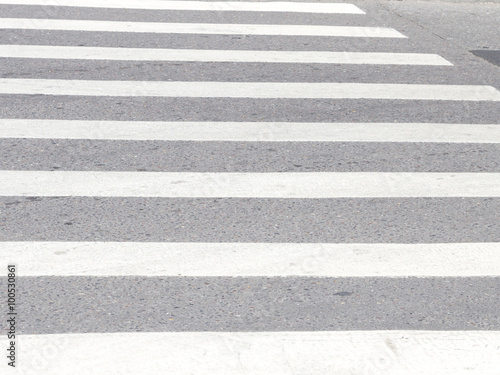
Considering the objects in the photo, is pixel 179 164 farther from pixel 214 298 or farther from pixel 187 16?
pixel 187 16

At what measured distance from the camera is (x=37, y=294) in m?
3.83

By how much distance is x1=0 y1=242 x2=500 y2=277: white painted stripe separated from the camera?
409cm

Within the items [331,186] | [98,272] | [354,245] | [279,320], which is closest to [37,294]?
[98,272]

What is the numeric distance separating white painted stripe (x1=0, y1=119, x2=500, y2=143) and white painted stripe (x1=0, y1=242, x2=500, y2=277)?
1680mm

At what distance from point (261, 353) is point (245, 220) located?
1382 millimetres

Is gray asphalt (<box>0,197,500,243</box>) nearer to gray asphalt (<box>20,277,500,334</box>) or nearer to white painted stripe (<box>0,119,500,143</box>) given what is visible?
gray asphalt (<box>20,277,500,334</box>)

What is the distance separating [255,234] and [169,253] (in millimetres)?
531

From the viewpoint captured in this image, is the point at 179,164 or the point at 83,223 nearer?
the point at 83,223

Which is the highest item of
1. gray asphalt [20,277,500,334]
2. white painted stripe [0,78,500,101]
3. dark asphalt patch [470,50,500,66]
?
dark asphalt patch [470,50,500,66]

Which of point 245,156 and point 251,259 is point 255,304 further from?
point 245,156

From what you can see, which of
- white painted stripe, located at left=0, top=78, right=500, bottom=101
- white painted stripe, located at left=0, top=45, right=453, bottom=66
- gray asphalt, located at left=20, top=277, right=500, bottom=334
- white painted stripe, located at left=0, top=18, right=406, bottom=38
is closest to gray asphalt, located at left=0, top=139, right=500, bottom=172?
white painted stripe, located at left=0, top=78, right=500, bottom=101

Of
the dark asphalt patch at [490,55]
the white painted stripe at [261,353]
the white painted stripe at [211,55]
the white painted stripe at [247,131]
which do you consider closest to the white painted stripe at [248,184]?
the white painted stripe at [247,131]

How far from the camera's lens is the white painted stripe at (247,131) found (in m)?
5.91

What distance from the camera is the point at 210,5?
977 centimetres
